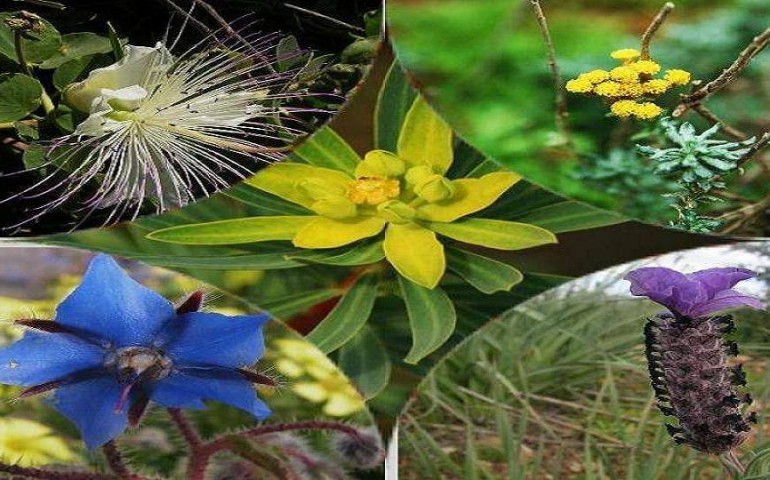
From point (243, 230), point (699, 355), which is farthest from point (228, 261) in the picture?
point (699, 355)

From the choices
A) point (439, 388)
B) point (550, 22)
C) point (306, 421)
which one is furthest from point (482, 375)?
point (550, 22)

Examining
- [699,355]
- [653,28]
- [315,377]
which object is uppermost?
[653,28]

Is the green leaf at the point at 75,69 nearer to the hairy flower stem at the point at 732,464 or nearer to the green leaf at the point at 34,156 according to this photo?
the green leaf at the point at 34,156

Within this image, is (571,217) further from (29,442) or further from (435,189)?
(29,442)

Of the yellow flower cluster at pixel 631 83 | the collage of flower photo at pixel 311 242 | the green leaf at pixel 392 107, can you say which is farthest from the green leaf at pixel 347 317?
the yellow flower cluster at pixel 631 83

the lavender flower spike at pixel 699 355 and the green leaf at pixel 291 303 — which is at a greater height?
the lavender flower spike at pixel 699 355

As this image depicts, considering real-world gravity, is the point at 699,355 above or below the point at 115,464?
above
